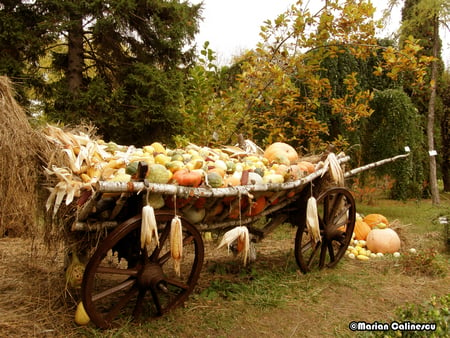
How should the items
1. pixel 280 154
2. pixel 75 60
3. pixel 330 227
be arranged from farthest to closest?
pixel 75 60 → pixel 330 227 → pixel 280 154

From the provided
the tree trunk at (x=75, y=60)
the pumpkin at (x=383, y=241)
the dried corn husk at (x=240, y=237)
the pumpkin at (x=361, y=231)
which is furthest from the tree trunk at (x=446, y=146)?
the dried corn husk at (x=240, y=237)

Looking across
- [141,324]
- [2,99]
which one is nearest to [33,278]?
[141,324]

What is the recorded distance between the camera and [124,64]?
6328 millimetres

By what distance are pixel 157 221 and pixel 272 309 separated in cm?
127

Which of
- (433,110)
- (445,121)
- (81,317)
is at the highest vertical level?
(445,121)

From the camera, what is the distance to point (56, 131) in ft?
8.73

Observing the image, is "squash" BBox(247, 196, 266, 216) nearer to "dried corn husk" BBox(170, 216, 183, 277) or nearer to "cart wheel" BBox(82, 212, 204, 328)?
"cart wheel" BBox(82, 212, 204, 328)

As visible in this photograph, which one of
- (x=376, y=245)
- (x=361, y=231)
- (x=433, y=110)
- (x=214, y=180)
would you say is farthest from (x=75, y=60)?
(x=433, y=110)

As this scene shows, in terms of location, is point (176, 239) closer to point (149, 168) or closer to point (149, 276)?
point (149, 276)

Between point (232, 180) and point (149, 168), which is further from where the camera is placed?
point (232, 180)

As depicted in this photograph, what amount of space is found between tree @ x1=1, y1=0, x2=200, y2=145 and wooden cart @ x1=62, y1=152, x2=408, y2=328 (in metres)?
2.87

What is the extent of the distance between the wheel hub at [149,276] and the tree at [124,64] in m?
3.42

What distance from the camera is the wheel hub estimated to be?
2.48 metres

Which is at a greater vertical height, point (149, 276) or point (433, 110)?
point (433, 110)
